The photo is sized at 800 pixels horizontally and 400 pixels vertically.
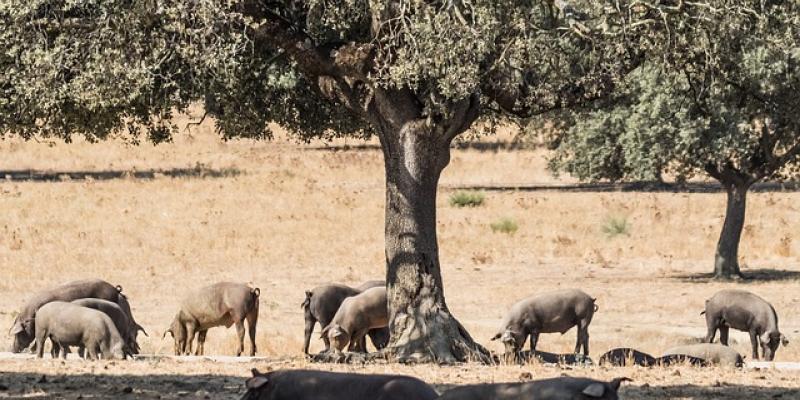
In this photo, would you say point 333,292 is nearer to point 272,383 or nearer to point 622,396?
point 622,396

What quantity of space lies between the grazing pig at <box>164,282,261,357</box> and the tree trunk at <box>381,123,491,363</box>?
476 cm

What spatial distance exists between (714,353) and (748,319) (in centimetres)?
435

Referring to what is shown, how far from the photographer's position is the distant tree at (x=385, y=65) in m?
18.6

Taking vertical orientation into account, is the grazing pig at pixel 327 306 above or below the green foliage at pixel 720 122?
below

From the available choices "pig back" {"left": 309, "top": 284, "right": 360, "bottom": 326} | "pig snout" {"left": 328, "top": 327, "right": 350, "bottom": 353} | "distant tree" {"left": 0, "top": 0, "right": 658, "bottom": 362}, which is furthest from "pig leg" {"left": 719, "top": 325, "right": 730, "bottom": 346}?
"pig snout" {"left": 328, "top": 327, "right": 350, "bottom": 353}

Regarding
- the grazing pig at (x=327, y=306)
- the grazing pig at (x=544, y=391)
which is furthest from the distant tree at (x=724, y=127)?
the grazing pig at (x=544, y=391)

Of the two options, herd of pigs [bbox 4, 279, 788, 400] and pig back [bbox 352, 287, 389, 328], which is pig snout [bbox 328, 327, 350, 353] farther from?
pig back [bbox 352, 287, 389, 328]

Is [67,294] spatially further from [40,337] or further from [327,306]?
[327,306]

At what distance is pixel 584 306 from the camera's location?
81.3ft

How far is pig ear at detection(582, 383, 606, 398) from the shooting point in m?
10.2

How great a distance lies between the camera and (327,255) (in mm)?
42625

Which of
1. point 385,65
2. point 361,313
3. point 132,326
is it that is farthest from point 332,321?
point 385,65

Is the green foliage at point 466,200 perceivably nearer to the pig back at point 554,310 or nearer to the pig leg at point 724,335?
the pig leg at point 724,335

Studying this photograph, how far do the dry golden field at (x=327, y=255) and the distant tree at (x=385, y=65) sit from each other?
2727 millimetres
